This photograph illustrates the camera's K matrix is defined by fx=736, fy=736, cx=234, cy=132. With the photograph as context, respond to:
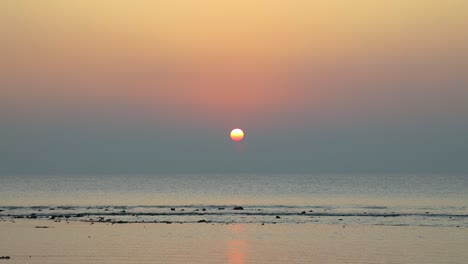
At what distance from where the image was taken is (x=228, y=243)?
34781 millimetres

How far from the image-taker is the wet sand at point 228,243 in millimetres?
29344

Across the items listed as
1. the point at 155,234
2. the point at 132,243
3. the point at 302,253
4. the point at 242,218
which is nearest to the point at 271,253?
the point at 302,253

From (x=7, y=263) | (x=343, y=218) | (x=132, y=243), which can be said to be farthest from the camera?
(x=343, y=218)

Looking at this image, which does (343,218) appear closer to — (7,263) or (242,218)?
(242,218)

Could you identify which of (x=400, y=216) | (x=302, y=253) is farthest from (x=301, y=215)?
(x=302, y=253)

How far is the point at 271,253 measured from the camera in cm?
3083

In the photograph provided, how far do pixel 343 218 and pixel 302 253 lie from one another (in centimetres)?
2390

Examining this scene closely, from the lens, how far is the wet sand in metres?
29.3

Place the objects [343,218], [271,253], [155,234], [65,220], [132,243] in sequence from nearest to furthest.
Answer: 1. [271,253]
2. [132,243]
3. [155,234]
4. [65,220]
5. [343,218]

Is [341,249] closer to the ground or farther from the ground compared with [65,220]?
closer to the ground

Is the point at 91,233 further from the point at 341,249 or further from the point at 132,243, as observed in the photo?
the point at 341,249

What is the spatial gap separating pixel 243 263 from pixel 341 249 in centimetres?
615

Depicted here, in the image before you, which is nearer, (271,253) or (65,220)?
(271,253)

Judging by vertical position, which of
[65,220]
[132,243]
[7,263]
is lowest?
[7,263]
